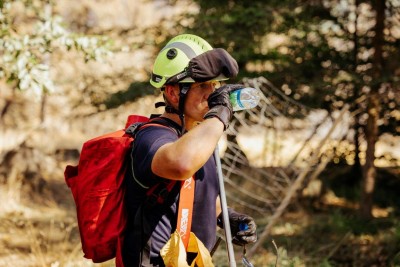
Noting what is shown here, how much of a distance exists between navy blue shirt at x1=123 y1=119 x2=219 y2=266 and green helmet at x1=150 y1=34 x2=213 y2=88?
0.19 metres

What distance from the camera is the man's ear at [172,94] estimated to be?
7.75 ft

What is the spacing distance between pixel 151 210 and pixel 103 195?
0.62 ft

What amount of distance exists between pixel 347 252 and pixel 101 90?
465 centimetres

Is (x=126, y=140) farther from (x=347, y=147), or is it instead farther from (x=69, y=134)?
(x=69, y=134)

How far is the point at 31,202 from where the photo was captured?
9.37 meters

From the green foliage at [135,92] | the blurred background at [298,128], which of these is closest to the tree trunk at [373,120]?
the blurred background at [298,128]

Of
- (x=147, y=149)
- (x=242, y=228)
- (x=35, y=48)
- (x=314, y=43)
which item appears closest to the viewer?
(x=147, y=149)

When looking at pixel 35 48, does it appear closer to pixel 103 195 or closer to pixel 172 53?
pixel 172 53

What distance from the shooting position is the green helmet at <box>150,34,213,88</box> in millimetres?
2340

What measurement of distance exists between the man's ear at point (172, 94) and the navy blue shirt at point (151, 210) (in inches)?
3.3

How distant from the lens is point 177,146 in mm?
1961

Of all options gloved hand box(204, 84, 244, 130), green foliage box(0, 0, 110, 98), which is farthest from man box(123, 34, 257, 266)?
green foliage box(0, 0, 110, 98)

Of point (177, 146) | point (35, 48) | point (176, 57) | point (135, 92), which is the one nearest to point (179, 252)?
point (177, 146)

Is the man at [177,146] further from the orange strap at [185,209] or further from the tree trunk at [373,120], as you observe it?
the tree trunk at [373,120]
